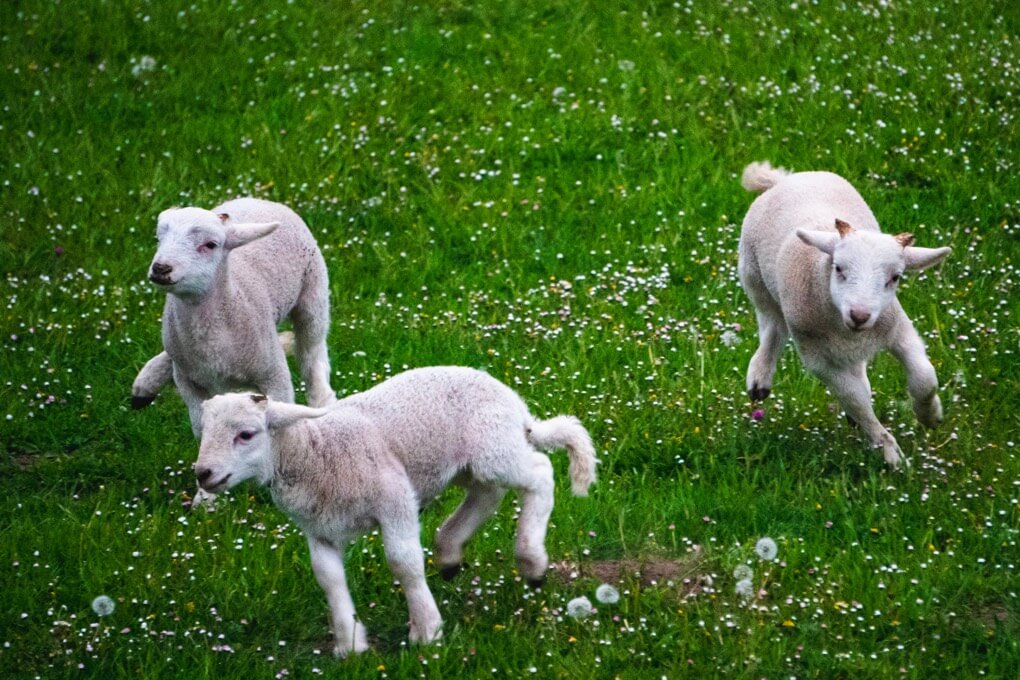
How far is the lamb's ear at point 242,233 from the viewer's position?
25.7 feet

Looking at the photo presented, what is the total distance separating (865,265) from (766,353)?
1468 millimetres

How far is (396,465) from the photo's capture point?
6590 millimetres

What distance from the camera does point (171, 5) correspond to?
14500 mm

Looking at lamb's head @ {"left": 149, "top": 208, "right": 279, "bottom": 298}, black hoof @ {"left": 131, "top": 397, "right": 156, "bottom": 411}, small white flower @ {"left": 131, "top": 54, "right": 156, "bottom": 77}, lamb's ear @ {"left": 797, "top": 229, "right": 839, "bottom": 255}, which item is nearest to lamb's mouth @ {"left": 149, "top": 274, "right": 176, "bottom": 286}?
lamb's head @ {"left": 149, "top": 208, "right": 279, "bottom": 298}

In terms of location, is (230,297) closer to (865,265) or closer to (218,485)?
(218,485)

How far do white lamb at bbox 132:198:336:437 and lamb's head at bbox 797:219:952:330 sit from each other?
121 inches

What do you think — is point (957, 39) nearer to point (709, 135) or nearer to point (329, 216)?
point (709, 135)

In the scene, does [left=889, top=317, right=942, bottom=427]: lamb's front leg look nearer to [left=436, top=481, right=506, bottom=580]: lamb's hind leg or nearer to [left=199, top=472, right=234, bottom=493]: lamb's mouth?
[left=436, top=481, right=506, bottom=580]: lamb's hind leg

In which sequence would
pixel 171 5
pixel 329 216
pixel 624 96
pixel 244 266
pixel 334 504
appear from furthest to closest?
pixel 171 5
pixel 624 96
pixel 329 216
pixel 244 266
pixel 334 504

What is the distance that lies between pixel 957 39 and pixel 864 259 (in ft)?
19.3

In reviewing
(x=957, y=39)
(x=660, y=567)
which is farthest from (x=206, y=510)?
(x=957, y=39)

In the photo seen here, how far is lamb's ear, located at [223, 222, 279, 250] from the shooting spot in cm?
784

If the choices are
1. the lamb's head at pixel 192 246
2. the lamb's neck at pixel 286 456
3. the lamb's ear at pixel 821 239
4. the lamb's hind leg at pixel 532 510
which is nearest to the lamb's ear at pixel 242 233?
the lamb's head at pixel 192 246

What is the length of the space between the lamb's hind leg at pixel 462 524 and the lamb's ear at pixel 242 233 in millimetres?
1929
